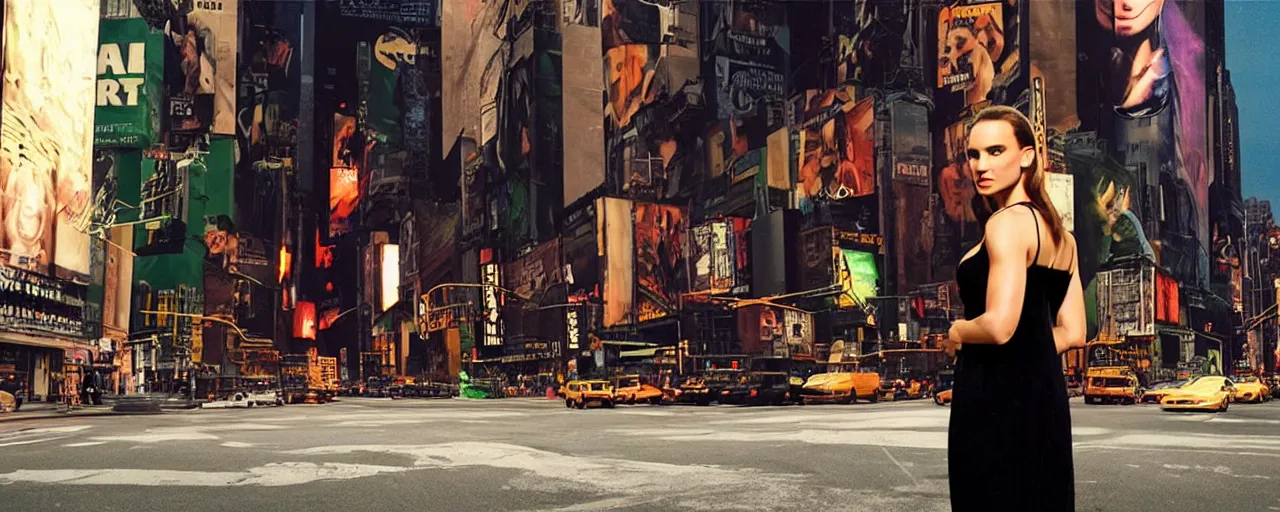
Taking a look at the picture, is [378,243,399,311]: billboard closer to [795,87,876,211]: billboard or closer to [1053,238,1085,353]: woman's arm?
[795,87,876,211]: billboard

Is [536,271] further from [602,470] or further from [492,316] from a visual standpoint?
[602,470]

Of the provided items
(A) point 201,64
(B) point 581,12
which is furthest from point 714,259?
(A) point 201,64

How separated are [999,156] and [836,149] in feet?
302

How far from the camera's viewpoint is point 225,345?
114 metres

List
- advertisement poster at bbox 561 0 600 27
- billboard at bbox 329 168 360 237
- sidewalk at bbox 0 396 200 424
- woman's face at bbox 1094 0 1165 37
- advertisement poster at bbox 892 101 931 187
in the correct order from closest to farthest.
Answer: sidewalk at bbox 0 396 200 424 < woman's face at bbox 1094 0 1165 37 < advertisement poster at bbox 892 101 931 187 < advertisement poster at bbox 561 0 600 27 < billboard at bbox 329 168 360 237

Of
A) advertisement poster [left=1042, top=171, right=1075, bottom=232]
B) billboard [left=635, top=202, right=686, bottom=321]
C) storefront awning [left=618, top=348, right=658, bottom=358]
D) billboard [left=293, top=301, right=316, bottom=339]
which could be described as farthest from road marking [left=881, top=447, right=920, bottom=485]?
billboard [left=293, top=301, right=316, bottom=339]

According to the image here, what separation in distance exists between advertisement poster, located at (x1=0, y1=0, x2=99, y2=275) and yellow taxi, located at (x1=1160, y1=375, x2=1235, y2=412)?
5335 cm

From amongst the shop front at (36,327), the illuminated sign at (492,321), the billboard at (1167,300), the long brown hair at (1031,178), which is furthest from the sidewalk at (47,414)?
Answer: the billboard at (1167,300)

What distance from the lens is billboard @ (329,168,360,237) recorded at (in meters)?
156

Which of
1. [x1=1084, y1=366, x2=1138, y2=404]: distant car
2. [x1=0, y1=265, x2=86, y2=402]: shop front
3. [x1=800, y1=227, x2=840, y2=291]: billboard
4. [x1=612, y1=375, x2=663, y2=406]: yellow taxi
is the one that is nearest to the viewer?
[x1=1084, y1=366, x2=1138, y2=404]: distant car

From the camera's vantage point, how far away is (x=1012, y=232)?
3209mm

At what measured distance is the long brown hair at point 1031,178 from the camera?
3.33 meters

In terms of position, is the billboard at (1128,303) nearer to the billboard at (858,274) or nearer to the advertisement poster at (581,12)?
the billboard at (858,274)

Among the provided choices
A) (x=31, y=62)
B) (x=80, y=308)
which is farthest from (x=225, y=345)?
(x=31, y=62)
